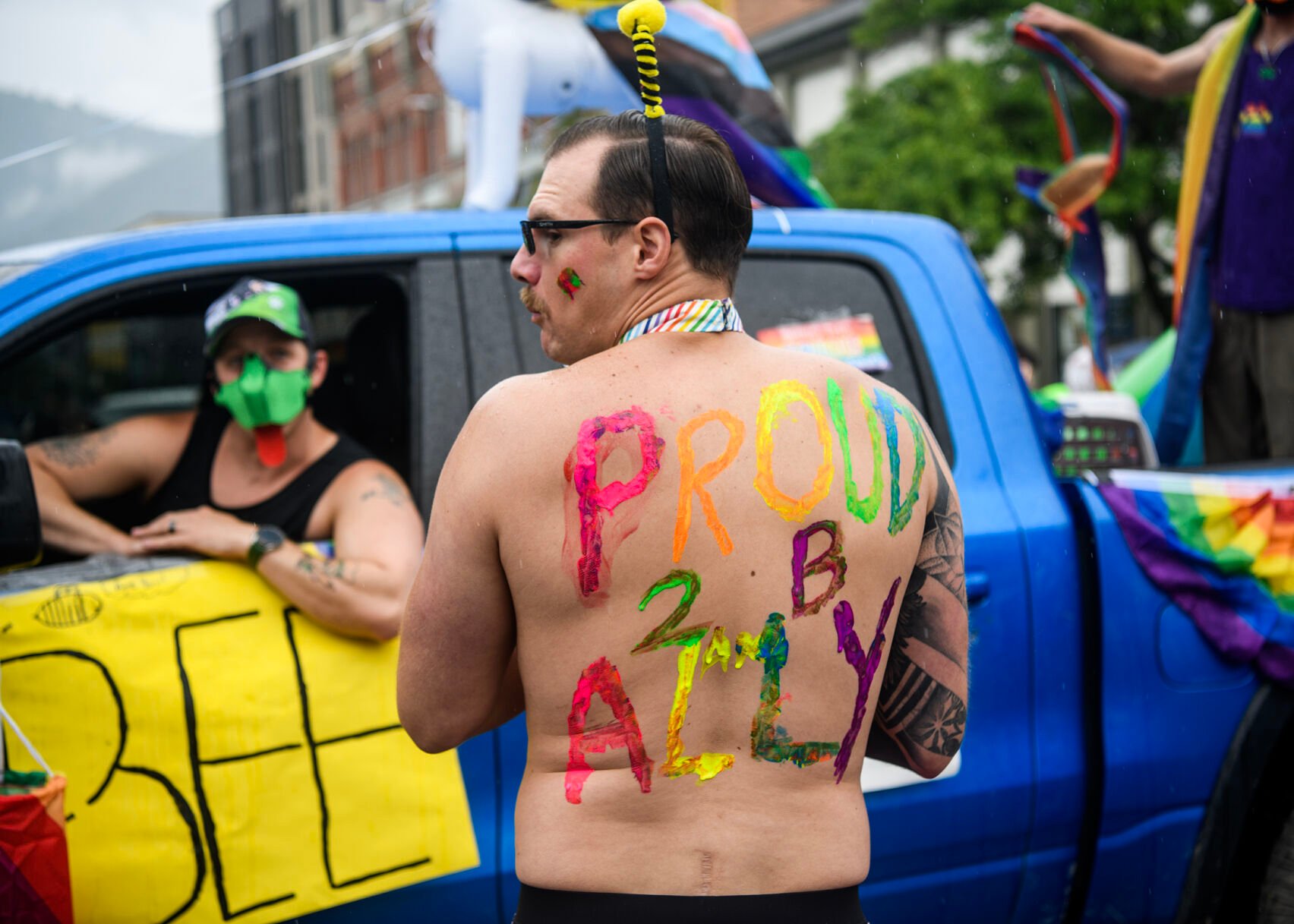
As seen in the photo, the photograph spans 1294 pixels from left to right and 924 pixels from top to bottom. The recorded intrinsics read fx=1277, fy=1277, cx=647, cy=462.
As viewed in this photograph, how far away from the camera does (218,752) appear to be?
7.65ft

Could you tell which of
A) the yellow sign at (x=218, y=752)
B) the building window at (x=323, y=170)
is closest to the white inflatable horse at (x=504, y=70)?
the yellow sign at (x=218, y=752)

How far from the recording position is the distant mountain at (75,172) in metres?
3.75

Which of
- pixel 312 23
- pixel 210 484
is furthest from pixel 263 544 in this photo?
pixel 312 23

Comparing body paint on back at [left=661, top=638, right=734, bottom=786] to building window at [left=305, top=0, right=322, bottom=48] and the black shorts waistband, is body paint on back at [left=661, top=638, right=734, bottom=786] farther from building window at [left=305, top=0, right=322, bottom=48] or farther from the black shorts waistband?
building window at [left=305, top=0, right=322, bottom=48]

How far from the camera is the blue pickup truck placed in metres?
2.63

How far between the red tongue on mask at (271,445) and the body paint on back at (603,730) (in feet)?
5.02

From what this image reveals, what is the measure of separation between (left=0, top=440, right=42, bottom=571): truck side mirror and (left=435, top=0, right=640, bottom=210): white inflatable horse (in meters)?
1.83

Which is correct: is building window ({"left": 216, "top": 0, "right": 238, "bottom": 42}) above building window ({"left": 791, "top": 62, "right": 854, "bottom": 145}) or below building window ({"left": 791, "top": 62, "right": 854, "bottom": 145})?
below

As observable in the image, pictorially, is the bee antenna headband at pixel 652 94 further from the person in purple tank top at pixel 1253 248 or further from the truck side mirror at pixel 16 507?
the person in purple tank top at pixel 1253 248

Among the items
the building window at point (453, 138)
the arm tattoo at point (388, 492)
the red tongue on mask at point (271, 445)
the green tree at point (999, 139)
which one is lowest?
the arm tattoo at point (388, 492)

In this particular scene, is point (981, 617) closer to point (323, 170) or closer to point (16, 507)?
point (16, 507)

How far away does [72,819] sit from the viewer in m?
2.26

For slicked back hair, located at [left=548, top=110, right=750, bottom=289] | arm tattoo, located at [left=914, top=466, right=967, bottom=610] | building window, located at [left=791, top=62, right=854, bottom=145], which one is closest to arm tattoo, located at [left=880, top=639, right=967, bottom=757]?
arm tattoo, located at [left=914, top=466, right=967, bottom=610]

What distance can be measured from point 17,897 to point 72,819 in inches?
9.2
